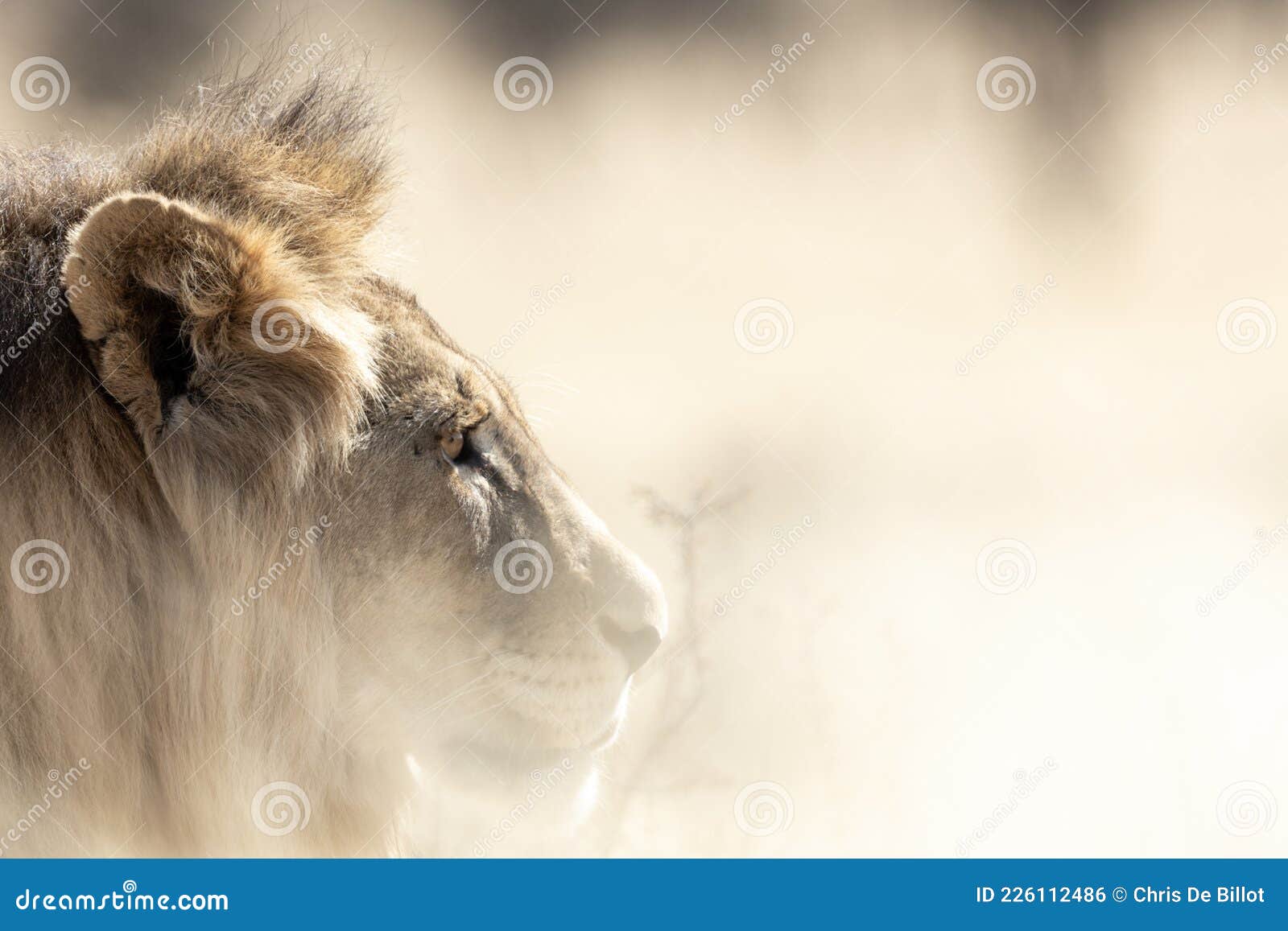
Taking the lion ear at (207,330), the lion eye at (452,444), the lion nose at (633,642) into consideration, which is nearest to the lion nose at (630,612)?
the lion nose at (633,642)

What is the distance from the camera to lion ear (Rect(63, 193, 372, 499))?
1029 mm

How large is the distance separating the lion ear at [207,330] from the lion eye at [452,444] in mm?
105

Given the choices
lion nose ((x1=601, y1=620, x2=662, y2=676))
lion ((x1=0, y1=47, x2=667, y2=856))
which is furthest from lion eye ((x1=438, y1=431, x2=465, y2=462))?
lion nose ((x1=601, y1=620, x2=662, y2=676))

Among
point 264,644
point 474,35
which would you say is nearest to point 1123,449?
point 474,35

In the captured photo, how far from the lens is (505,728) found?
4.25 ft

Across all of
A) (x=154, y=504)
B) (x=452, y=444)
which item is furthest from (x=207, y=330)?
(x=452, y=444)

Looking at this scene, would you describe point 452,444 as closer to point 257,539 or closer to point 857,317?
point 257,539

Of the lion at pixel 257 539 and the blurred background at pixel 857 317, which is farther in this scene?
the blurred background at pixel 857 317

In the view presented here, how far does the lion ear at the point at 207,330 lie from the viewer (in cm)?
103

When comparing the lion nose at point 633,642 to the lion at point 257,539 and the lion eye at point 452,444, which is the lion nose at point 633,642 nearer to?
the lion at point 257,539

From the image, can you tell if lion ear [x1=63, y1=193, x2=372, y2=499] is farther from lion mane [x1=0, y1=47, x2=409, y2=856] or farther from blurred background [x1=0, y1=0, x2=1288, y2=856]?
blurred background [x1=0, y1=0, x2=1288, y2=856]

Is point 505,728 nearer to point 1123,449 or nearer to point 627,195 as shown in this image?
point 627,195

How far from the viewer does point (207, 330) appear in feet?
3.60

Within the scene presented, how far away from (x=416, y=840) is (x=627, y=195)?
2.12 metres
